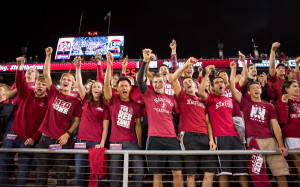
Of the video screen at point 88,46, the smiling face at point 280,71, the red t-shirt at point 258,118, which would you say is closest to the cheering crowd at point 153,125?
the red t-shirt at point 258,118

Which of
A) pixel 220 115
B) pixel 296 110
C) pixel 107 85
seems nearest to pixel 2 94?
pixel 107 85

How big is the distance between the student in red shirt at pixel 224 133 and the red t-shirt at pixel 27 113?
8.39 feet

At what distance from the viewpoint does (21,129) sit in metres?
2.82

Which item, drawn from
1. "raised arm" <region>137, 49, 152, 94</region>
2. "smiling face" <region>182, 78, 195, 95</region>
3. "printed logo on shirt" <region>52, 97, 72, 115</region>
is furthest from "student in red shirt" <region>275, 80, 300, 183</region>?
"printed logo on shirt" <region>52, 97, 72, 115</region>

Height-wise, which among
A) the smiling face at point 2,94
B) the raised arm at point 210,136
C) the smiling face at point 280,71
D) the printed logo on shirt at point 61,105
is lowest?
the raised arm at point 210,136

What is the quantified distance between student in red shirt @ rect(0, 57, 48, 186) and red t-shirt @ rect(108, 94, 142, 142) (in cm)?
116

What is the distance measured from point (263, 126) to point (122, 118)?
6.77 feet

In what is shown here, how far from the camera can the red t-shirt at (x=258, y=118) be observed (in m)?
2.70

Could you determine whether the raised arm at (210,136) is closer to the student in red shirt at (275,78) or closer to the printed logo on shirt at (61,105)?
the student in red shirt at (275,78)

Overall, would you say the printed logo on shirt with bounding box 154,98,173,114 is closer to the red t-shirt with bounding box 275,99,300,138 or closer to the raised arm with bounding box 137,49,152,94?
the raised arm with bounding box 137,49,152,94

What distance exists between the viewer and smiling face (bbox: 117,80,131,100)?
290 cm

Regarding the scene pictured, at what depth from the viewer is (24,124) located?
112 inches

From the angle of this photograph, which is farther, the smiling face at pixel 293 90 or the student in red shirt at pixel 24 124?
the smiling face at pixel 293 90

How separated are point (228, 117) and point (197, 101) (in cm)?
50
